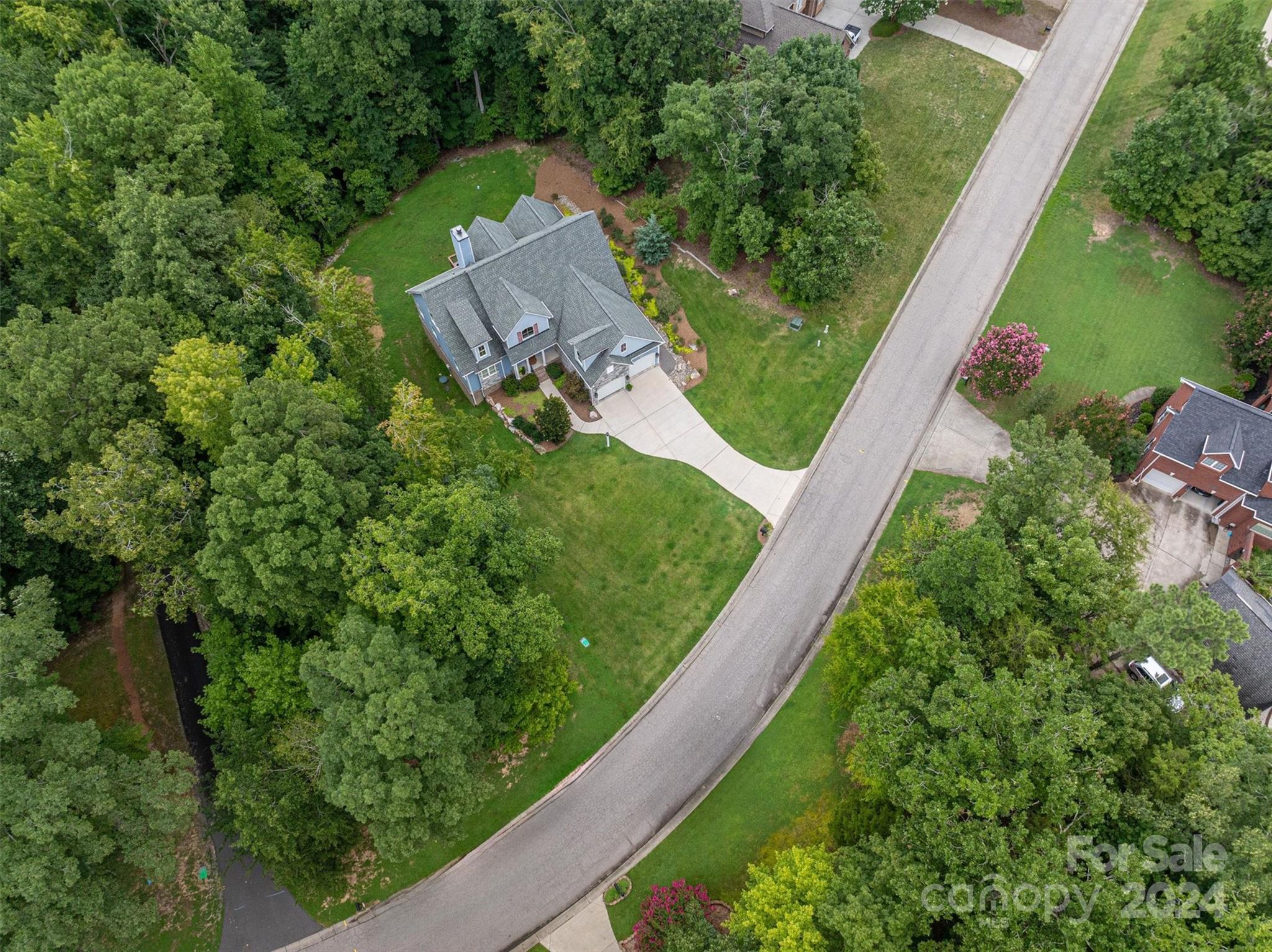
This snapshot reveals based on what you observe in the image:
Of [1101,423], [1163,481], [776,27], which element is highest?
[776,27]

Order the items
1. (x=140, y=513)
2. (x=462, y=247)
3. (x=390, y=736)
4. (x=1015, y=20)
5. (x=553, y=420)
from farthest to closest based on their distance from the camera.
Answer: (x=1015, y=20)
(x=462, y=247)
(x=553, y=420)
(x=140, y=513)
(x=390, y=736)

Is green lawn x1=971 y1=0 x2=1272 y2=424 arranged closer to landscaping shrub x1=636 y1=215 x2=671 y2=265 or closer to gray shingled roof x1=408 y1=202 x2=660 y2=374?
landscaping shrub x1=636 y1=215 x2=671 y2=265

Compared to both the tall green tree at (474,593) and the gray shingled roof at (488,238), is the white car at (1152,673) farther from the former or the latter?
the gray shingled roof at (488,238)

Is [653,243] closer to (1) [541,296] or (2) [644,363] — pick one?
(1) [541,296]

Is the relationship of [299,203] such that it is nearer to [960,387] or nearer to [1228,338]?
[960,387]

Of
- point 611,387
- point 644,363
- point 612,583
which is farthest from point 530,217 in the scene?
point 612,583

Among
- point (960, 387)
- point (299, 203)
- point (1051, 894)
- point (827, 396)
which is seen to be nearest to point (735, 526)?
point (827, 396)

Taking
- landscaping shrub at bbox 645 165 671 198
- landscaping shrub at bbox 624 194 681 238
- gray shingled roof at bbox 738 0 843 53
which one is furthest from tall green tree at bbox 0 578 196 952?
gray shingled roof at bbox 738 0 843 53
